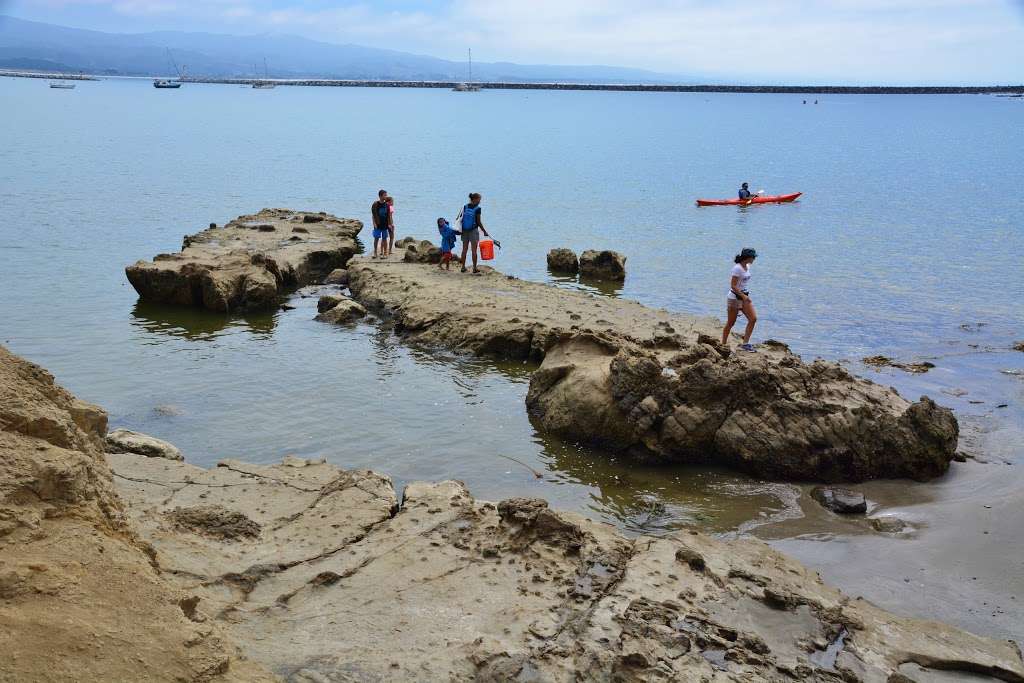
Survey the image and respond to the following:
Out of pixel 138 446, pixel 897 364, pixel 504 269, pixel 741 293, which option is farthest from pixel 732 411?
pixel 504 269

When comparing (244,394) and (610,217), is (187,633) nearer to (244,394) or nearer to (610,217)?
(244,394)

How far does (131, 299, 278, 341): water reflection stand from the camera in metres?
18.3

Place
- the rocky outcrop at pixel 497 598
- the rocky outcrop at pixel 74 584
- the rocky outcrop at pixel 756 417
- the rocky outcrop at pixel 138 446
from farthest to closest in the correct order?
the rocky outcrop at pixel 756 417
the rocky outcrop at pixel 138 446
the rocky outcrop at pixel 497 598
the rocky outcrop at pixel 74 584

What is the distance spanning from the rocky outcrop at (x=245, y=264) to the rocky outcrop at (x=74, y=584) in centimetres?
1430

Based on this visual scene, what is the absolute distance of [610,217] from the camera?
3625cm

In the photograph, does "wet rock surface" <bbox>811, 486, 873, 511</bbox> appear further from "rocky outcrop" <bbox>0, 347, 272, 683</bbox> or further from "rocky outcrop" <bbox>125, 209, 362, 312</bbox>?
"rocky outcrop" <bbox>125, 209, 362, 312</bbox>

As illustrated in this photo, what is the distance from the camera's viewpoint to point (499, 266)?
2561cm

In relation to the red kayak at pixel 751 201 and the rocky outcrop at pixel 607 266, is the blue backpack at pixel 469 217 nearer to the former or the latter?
the rocky outcrop at pixel 607 266

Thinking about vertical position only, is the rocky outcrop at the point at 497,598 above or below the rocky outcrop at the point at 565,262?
above

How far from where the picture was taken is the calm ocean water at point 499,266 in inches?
490

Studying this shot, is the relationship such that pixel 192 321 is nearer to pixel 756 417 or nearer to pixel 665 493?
pixel 665 493

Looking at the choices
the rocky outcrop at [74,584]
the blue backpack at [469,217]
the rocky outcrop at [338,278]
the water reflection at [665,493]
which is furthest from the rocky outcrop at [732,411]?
the rocky outcrop at [338,278]

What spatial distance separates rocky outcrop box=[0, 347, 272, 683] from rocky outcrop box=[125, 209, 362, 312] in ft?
46.9

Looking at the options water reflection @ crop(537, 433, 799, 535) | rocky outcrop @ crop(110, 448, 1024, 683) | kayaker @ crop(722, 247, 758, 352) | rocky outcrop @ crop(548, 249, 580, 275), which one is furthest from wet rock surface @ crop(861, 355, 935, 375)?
rocky outcrop @ crop(548, 249, 580, 275)
